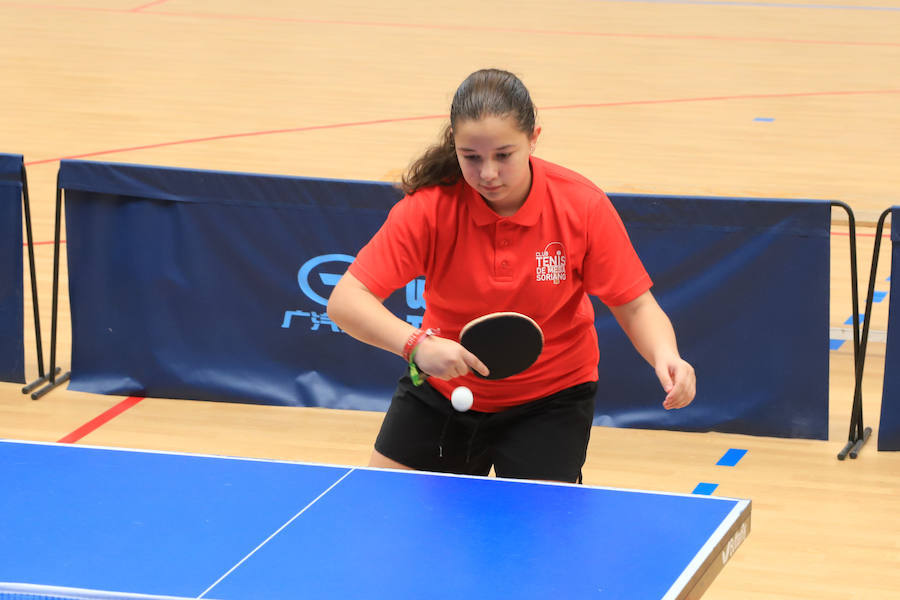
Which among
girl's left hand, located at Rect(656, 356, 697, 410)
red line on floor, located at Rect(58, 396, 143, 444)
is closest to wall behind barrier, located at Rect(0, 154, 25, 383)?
red line on floor, located at Rect(58, 396, 143, 444)

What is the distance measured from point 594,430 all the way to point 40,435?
2.25 meters

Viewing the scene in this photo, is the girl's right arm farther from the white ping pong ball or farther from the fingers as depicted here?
the fingers

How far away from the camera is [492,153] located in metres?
2.81

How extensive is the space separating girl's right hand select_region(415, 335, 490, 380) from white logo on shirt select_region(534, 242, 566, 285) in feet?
1.09

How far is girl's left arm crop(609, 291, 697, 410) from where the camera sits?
2.85 m

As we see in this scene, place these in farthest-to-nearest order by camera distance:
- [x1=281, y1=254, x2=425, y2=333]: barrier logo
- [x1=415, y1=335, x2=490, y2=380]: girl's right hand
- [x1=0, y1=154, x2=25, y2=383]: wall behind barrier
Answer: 1. [x1=0, y1=154, x2=25, y2=383]: wall behind barrier
2. [x1=281, y1=254, x2=425, y2=333]: barrier logo
3. [x1=415, y1=335, x2=490, y2=380]: girl's right hand

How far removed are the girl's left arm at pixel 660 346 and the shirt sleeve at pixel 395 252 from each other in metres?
0.49

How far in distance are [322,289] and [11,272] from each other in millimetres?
1375

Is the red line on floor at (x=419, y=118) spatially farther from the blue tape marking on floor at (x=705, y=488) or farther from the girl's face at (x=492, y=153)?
the girl's face at (x=492, y=153)

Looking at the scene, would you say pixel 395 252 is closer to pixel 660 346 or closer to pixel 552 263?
pixel 552 263

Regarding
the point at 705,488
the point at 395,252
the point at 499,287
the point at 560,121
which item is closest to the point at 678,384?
the point at 499,287

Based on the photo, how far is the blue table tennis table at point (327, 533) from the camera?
7.87 ft

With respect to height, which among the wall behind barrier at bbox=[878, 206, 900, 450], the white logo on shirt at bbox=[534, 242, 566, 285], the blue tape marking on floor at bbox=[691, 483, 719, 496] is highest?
the white logo on shirt at bbox=[534, 242, 566, 285]

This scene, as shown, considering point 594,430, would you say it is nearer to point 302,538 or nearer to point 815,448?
point 815,448
